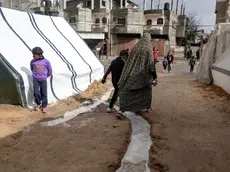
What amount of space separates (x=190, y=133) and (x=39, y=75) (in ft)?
10.8

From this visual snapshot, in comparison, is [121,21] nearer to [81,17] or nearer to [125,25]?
[125,25]

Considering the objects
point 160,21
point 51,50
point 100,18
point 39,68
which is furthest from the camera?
point 100,18

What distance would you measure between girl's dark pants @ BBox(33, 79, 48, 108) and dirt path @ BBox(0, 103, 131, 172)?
1.09 m

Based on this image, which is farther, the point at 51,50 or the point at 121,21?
the point at 121,21

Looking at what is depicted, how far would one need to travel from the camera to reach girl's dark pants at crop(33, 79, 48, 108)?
595cm

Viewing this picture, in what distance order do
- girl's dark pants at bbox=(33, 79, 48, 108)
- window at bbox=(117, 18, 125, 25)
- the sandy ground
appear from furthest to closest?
window at bbox=(117, 18, 125, 25), girl's dark pants at bbox=(33, 79, 48, 108), the sandy ground

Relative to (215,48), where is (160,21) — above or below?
above

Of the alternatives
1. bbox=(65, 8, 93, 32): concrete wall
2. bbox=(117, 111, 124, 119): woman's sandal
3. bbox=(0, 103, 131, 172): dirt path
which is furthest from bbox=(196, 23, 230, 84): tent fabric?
bbox=(65, 8, 93, 32): concrete wall

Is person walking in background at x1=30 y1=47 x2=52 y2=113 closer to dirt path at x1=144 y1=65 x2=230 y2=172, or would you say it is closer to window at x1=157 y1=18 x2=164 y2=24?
dirt path at x1=144 y1=65 x2=230 y2=172

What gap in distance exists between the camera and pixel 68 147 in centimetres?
397

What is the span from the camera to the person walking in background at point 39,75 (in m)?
5.83

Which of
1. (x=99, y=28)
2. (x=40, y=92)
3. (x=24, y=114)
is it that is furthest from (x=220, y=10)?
(x=24, y=114)

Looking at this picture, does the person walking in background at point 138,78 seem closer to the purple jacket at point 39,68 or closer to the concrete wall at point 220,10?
the purple jacket at point 39,68

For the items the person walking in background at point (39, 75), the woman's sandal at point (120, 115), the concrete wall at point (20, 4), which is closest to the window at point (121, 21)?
the concrete wall at point (20, 4)
